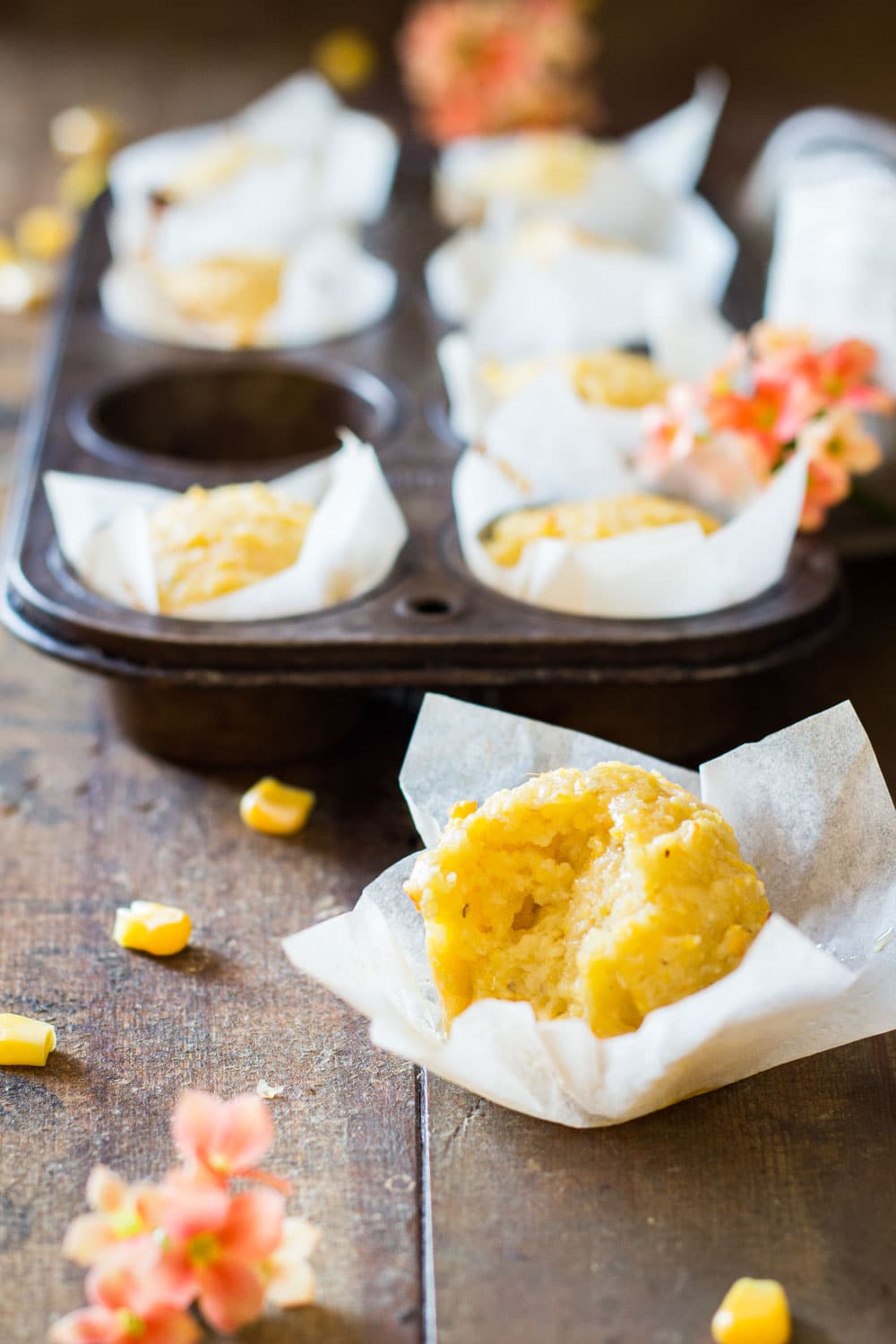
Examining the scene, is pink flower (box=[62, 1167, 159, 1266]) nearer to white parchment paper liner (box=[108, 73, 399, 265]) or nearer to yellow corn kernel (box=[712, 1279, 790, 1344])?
yellow corn kernel (box=[712, 1279, 790, 1344])

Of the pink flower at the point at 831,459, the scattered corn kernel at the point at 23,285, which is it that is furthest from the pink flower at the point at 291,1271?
the scattered corn kernel at the point at 23,285

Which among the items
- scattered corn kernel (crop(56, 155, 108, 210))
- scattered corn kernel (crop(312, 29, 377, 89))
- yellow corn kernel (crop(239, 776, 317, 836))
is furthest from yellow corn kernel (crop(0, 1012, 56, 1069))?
scattered corn kernel (crop(312, 29, 377, 89))

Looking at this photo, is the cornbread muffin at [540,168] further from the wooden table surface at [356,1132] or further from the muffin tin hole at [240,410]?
the wooden table surface at [356,1132]

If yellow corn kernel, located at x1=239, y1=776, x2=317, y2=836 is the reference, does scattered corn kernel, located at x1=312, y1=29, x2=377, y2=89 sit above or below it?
below

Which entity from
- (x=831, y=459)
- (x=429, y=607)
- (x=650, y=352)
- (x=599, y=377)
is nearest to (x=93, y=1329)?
(x=429, y=607)

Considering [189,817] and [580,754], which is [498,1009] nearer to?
[580,754]

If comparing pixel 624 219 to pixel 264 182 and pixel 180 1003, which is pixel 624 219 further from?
pixel 180 1003
